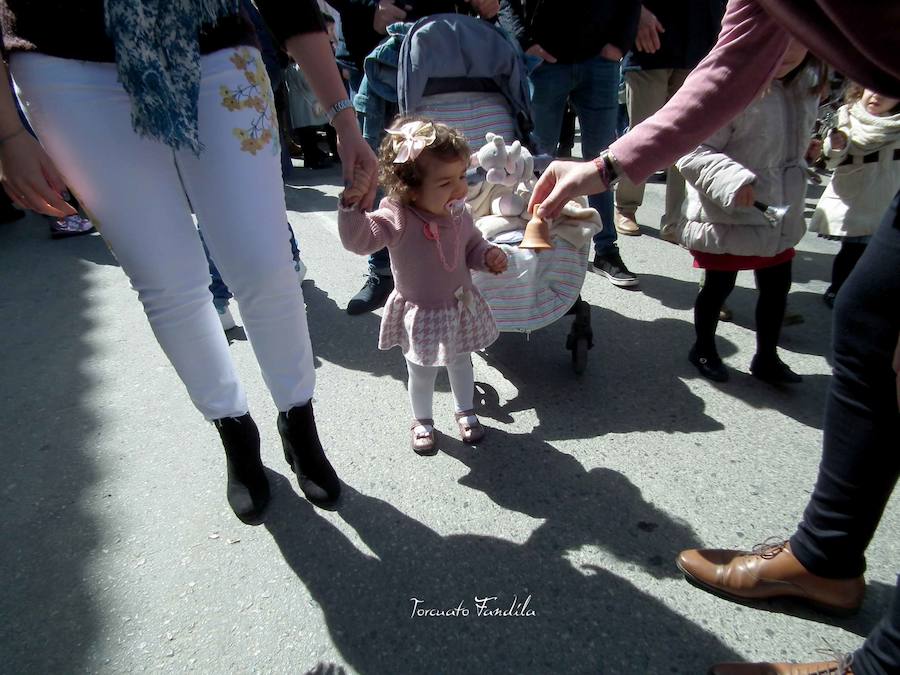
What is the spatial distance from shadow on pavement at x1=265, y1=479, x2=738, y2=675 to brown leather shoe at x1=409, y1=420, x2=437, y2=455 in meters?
0.31

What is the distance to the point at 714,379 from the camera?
2.51m

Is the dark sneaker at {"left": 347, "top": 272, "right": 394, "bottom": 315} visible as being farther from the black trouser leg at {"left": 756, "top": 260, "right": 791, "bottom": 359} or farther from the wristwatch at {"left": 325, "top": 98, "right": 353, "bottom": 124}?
the black trouser leg at {"left": 756, "top": 260, "right": 791, "bottom": 359}

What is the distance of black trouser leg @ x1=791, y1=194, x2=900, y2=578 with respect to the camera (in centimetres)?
113

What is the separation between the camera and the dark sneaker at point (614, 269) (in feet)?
11.1

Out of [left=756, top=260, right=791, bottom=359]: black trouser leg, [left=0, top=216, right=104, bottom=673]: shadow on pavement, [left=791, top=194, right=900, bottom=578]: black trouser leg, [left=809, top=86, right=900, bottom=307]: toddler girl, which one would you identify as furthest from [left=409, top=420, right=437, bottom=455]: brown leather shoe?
[left=809, top=86, right=900, bottom=307]: toddler girl

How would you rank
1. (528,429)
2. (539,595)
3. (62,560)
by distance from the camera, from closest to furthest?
(539,595) < (62,560) < (528,429)

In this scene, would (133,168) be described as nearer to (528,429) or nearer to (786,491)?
(528,429)

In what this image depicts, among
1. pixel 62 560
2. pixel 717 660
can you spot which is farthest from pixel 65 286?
pixel 717 660

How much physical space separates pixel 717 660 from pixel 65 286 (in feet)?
14.1

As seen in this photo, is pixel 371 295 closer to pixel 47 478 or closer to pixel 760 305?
pixel 47 478

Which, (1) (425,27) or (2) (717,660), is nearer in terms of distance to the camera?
(2) (717,660)

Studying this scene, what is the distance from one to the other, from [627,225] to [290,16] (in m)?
3.20

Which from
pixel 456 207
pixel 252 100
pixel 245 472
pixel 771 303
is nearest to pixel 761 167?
pixel 771 303

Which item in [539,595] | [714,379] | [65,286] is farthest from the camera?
[65,286]
